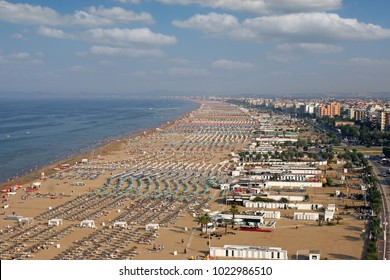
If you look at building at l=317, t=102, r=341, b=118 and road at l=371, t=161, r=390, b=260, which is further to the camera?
building at l=317, t=102, r=341, b=118

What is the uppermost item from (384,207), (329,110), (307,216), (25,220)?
(329,110)

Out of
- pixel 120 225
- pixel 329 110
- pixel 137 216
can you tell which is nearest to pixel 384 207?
pixel 137 216

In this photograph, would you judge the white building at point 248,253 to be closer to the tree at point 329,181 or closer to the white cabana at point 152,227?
the white cabana at point 152,227

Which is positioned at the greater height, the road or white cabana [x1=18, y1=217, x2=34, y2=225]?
the road

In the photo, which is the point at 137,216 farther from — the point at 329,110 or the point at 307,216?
the point at 329,110

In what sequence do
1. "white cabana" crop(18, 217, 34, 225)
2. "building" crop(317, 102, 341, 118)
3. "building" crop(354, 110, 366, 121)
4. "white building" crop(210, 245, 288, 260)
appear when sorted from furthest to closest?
"building" crop(317, 102, 341, 118), "building" crop(354, 110, 366, 121), "white cabana" crop(18, 217, 34, 225), "white building" crop(210, 245, 288, 260)

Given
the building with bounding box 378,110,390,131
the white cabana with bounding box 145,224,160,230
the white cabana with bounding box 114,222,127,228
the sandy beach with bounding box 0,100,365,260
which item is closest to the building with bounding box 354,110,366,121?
the building with bounding box 378,110,390,131

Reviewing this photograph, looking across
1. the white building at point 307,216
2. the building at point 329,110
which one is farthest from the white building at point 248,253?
the building at point 329,110

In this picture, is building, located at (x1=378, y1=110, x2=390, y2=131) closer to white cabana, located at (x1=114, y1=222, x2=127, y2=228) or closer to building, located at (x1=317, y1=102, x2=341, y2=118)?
building, located at (x1=317, y1=102, x2=341, y2=118)
